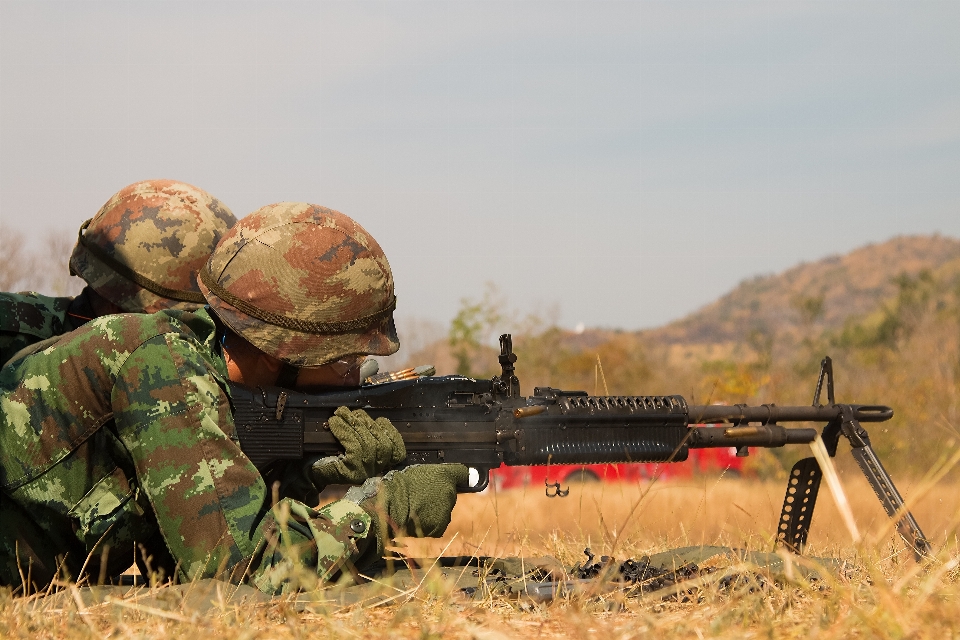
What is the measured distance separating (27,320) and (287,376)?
1.71 meters

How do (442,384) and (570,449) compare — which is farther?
(570,449)

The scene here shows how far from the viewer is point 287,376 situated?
4.48 meters

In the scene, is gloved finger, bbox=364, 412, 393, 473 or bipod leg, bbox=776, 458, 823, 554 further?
bipod leg, bbox=776, 458, 823, 554

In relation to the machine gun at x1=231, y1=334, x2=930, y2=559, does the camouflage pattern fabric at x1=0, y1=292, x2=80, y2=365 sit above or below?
above

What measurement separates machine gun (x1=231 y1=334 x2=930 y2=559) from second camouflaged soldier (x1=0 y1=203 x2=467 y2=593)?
172mm

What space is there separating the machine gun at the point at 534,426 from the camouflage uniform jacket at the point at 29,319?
1.55 meters

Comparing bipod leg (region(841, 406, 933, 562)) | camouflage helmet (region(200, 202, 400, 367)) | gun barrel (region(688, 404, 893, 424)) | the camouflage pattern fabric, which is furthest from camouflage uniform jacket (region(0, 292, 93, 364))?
bipod leg (region(841, 406, 933, 562))

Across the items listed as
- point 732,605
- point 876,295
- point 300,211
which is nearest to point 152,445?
point 300,211

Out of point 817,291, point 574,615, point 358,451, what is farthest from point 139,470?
point 817,291

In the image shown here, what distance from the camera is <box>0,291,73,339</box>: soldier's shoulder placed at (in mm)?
5086

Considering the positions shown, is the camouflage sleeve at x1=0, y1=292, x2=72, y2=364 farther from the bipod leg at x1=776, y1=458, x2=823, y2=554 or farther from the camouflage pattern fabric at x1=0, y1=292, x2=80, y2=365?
the bipod leg at x1=776, y1=458, x2=823, y2=554

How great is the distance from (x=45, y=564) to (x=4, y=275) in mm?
14499

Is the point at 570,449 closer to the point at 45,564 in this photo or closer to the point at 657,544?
the point at 657,544

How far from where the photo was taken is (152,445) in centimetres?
355
